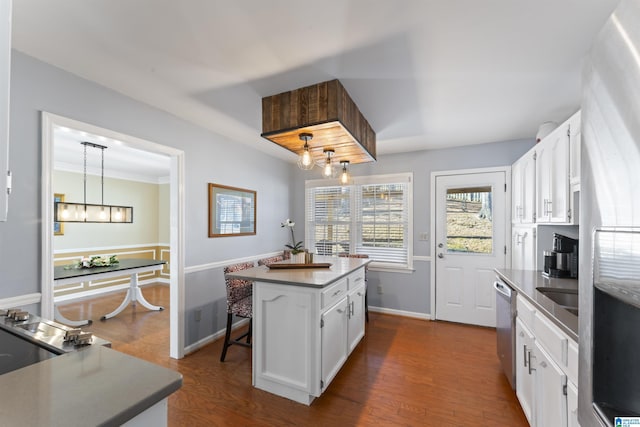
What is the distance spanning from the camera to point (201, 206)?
3.08 meters

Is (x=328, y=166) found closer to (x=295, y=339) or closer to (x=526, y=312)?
(x=295, y=339)

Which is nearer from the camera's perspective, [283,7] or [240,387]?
[283,7]

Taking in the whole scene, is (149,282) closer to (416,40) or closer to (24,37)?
(24,37)

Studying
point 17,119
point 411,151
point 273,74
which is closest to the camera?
point 17,119

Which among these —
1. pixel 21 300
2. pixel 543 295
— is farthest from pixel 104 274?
pixel 543 295

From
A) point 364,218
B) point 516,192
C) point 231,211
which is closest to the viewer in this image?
point 516,192

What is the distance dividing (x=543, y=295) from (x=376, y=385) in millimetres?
1458

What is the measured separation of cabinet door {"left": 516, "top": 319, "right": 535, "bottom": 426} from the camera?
5.71 feet

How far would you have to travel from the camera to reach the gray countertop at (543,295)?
1.29 meters

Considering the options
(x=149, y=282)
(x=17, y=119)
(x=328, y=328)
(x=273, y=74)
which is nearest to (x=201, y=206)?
(x=17, y=119)

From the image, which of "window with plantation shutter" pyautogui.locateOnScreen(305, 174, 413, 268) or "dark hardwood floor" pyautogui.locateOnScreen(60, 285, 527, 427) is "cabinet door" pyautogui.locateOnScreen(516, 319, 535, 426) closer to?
"dark hardwood floor" pyautogui.locateOnScreen(60, 285, 527, 427)

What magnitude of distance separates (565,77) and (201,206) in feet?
11.2

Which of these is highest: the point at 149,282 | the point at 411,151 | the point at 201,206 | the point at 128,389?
the point at 411,151

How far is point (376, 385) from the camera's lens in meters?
2.34
